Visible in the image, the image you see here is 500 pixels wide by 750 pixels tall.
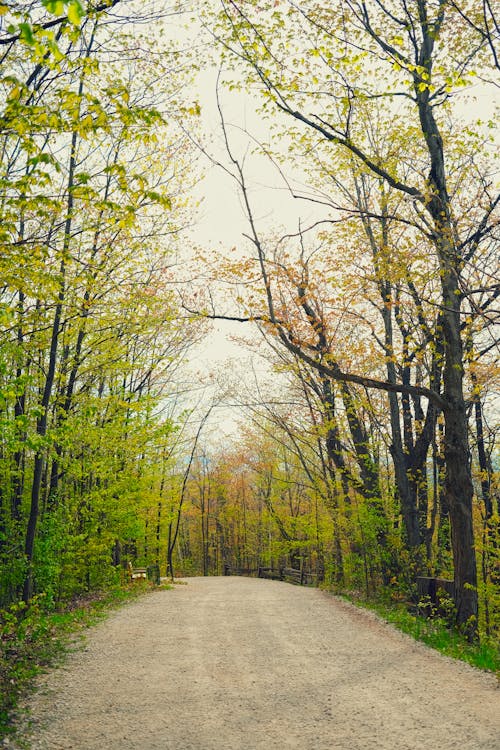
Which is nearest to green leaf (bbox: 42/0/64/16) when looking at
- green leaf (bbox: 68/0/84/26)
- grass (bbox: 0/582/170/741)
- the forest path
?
green leaf (bbox: 68/0/84/26)

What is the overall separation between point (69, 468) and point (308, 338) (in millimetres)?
6710

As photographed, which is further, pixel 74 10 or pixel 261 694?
pixel 261 694

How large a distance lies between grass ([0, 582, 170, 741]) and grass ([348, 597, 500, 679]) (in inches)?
199

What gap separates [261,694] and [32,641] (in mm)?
3505

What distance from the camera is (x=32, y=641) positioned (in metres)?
7.52

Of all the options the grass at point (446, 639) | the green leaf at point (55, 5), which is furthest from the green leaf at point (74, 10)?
the grass at point (446, 639)

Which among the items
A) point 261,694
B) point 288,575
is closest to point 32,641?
point 261,694

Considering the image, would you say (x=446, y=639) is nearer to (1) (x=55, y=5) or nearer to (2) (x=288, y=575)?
(1) (x=55, y=5)

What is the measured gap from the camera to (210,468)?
44719 millimetres

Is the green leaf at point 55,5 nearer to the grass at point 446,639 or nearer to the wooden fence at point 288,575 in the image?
the grass at point 446,639

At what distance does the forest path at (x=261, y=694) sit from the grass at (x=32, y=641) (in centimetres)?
23

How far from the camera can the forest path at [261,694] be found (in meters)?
4.62

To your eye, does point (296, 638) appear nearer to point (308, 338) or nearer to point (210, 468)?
point (308, 338)

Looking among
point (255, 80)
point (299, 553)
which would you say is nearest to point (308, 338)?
point (255, 80)
